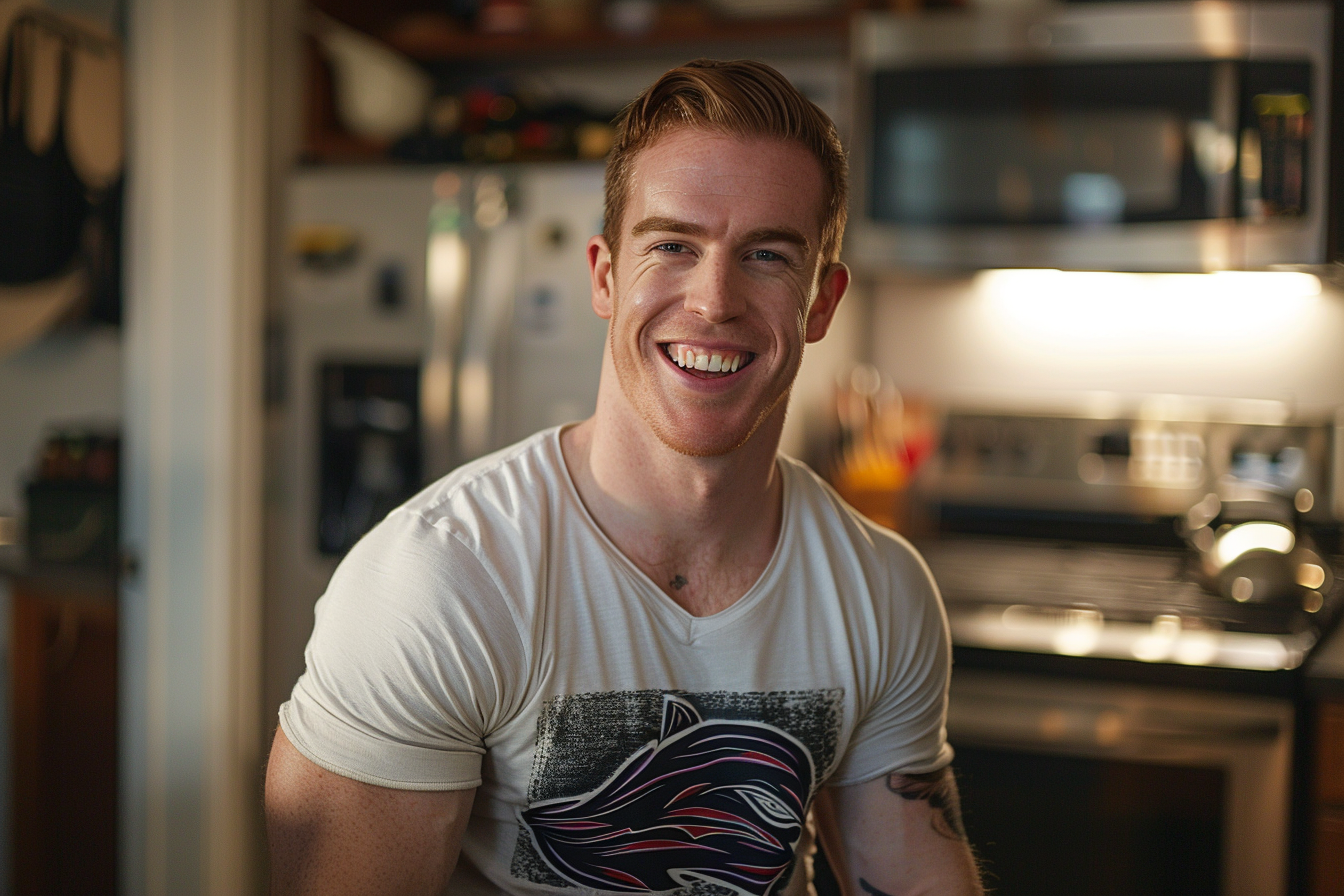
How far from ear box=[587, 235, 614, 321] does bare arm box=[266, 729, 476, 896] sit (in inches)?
19.7

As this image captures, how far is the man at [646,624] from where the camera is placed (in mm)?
1020

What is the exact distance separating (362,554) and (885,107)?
5.15ft

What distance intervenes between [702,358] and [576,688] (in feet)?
1.07

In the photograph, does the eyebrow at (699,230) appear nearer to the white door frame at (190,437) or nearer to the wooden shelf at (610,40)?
the wooden shelf at (610,40)

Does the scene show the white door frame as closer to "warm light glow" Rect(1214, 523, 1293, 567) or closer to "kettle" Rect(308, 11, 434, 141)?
"kettle" Rect(308, 11, 434, 141)

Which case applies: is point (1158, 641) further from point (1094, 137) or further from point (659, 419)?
point (659, 419)

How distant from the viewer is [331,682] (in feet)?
3.36

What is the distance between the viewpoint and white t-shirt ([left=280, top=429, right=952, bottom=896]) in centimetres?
102

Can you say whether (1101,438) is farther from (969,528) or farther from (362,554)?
(362,554)

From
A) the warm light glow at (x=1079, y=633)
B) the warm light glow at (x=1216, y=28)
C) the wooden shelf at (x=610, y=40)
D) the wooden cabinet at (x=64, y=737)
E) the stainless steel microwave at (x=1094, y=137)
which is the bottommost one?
the wooden cabinet at (x=64, y=737)

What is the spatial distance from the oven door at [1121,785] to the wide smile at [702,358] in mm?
967

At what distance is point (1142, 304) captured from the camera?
2.54 metres

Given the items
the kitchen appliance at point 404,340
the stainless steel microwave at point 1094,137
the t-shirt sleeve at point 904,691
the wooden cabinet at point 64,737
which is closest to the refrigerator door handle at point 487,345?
the kitchen appliance at point 404,340

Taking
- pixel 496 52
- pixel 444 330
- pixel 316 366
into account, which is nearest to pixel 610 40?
pixel 496 52
